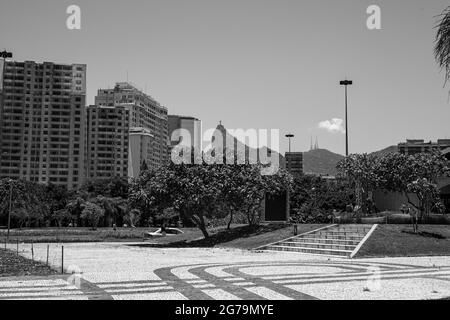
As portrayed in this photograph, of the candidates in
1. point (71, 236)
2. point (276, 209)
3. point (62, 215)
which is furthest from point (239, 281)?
point (62, 215)

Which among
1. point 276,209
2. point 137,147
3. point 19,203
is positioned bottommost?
point 19,203

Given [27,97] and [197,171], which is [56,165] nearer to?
[27,97]

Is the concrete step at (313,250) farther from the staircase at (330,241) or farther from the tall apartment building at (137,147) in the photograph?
the tall apartment building at (137,147)

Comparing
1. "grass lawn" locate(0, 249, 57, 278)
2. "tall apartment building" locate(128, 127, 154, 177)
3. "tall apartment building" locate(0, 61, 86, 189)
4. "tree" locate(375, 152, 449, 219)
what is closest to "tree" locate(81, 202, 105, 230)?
"tree" locate(375, 152, 449, 219)

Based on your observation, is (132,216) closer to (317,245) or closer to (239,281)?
(317,245)

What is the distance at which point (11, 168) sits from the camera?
14612 cm

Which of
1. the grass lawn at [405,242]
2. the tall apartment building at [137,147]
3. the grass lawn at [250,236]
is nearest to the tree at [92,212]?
the grass lawn at [250,236]

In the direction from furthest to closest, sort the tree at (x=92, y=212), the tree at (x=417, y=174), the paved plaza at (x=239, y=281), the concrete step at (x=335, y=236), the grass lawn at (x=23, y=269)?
1. the tree at (x=92, y=212)
2. the tree at (x=417, y=174)
3. the concrete step at (x=335, y=236)
4. the grass lawn at (x=23, y=269)
5. the paved plaza at (x=239, y=281)

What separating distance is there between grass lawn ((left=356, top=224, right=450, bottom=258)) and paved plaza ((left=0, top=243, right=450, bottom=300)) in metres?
4.23

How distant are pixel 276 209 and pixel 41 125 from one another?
122 metres

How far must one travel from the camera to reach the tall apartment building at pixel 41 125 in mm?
147125

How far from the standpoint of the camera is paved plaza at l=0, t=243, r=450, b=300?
488 inches

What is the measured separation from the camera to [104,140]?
167m

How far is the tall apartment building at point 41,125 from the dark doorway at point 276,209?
378 feet
